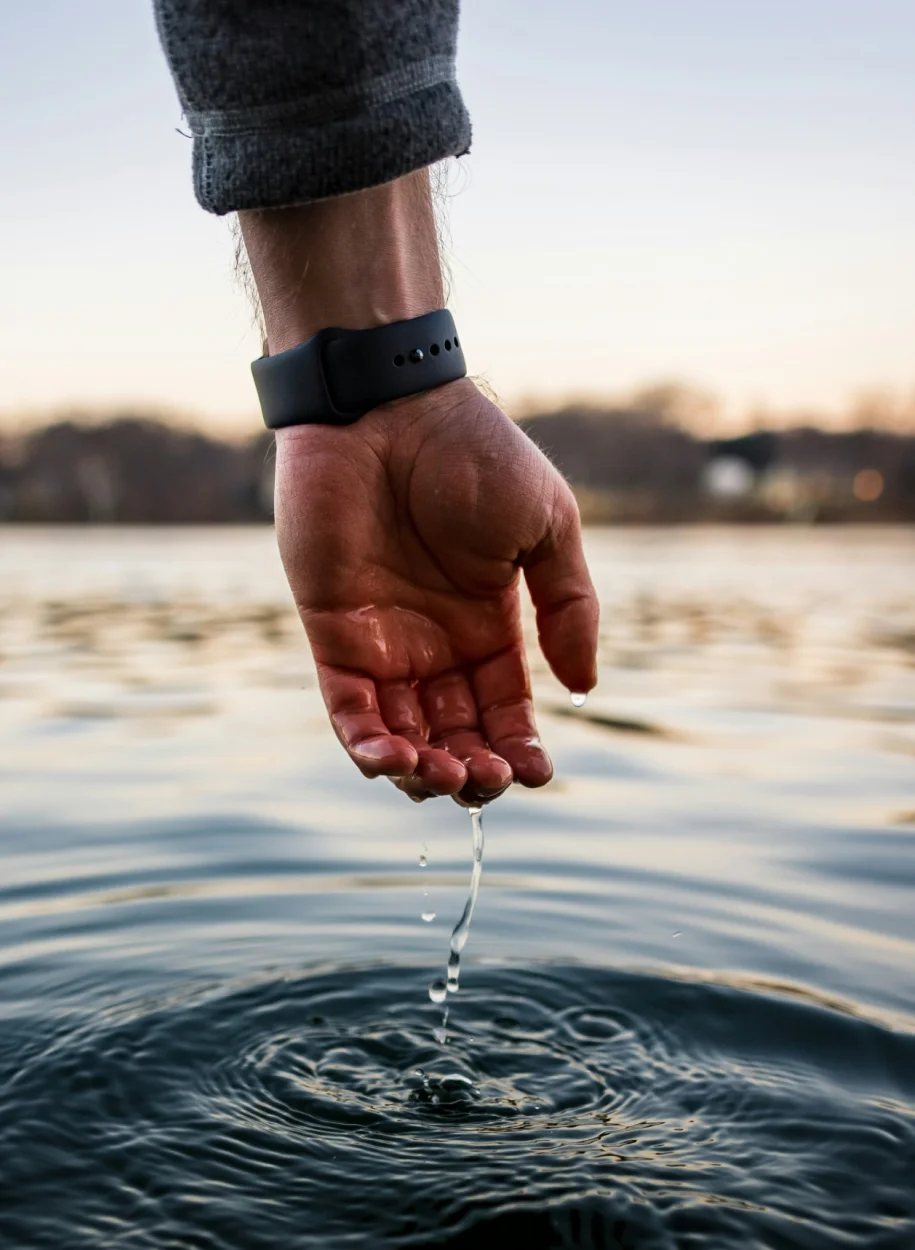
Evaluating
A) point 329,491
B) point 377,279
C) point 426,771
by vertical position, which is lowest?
point 426,771

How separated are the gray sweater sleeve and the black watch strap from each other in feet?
1.26

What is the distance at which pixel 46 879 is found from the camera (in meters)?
4.56

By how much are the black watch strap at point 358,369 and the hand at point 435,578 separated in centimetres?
4

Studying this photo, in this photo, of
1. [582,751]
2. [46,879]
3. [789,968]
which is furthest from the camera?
[582,751]

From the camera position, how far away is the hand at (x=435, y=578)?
2729 mm

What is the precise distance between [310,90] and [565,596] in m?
1.15

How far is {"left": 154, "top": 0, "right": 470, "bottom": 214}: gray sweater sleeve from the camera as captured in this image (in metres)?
2.19

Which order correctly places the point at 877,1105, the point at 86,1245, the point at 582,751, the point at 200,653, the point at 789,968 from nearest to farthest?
the point at 86,1245, the point at 877,1105, the point at 789,968, the point at 582,751, the point at 200,653

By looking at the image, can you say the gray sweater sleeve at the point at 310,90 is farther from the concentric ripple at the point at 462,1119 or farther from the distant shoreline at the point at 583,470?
the distant shoreline at the point at 583,470

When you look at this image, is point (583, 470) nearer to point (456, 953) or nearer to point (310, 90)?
point (456, 953)

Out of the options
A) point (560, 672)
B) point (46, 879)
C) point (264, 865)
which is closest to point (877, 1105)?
point (560, 672)

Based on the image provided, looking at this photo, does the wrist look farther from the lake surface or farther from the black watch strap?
the lake surface

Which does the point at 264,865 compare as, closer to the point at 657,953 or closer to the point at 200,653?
the point at 657,953

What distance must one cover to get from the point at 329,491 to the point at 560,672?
25.9 inches
